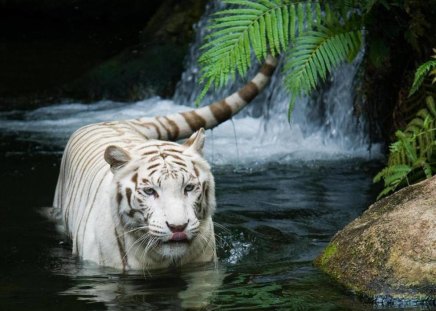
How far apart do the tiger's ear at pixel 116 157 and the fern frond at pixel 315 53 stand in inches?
54.5

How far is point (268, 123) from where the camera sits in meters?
10.6

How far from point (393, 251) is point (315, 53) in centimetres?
205

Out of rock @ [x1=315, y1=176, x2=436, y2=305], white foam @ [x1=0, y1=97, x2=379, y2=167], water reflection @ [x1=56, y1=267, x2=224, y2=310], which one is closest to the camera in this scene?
rock @ [x1=315, y1=176, x2=436, y2=305]

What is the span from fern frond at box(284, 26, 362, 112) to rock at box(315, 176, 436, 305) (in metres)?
1.33

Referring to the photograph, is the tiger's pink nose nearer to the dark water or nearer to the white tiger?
the white tiger

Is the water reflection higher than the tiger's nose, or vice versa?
the tiger's nose

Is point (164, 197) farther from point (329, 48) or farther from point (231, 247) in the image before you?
point (329, 48)

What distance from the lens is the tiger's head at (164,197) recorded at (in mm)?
5082

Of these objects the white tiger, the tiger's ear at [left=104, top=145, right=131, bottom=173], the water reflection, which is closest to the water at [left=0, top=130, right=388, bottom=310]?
the water reflection

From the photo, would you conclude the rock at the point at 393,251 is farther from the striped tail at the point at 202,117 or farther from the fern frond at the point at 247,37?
the striped tail at the point at 202,117

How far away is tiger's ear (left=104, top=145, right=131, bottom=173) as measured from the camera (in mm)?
5309

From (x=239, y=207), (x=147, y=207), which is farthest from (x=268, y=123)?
(x=147, y=207)

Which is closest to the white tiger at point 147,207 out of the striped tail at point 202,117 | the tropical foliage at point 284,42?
the striped tail at point 202,117

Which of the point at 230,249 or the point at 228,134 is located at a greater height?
the point at 228,134
